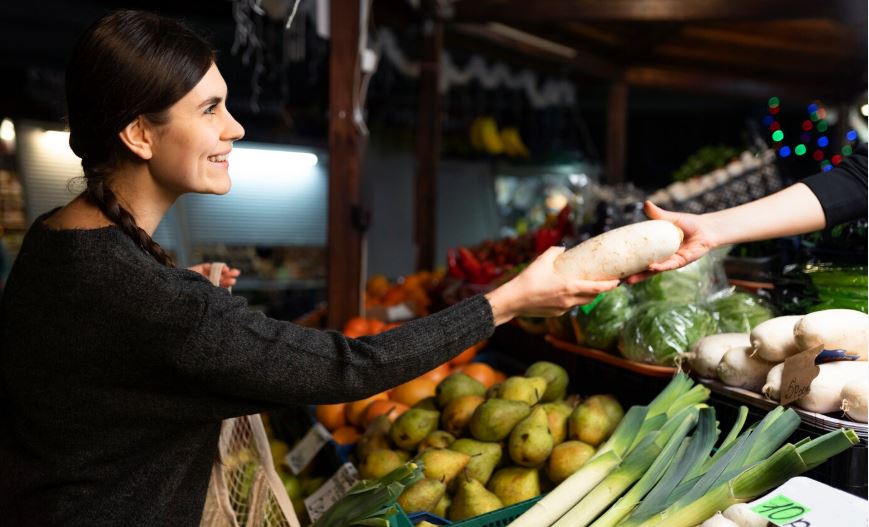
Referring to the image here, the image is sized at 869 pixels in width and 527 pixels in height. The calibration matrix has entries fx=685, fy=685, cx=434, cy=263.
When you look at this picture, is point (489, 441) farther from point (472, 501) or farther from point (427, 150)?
point (427, 150)

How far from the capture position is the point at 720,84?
22.8 feet

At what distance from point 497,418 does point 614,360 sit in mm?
424

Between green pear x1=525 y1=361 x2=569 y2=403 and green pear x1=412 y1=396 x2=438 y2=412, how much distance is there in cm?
33

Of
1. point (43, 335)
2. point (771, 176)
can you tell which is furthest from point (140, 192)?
point (771, 176)

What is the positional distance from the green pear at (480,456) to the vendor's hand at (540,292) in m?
0.57

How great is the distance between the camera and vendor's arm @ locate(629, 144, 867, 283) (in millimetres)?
1891

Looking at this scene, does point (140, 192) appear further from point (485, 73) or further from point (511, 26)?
point (485, 73)

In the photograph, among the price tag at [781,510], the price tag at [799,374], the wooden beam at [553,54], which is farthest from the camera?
the wooden beam at [553,54]

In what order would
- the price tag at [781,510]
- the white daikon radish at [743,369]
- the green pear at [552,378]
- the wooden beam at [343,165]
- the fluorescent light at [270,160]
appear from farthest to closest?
1. the fluorescent light at [270,160]
2. the wooden beam at [343,165]
3. the green pear at [552,378]
4. the white daikon radish at [743,369]
5. the price tag at [781,510]

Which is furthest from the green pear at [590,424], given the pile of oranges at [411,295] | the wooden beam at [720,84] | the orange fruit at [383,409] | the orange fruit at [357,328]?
the wooden beam at [720,84]

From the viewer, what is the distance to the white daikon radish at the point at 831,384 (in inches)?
58.0

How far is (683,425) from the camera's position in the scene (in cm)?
169

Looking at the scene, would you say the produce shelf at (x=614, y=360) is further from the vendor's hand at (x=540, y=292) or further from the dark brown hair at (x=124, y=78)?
the dark brown hair at (x=124, y=78)

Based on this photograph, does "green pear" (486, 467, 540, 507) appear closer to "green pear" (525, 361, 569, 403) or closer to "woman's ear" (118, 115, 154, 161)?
"green pear" (525, 361, 569, 403)
